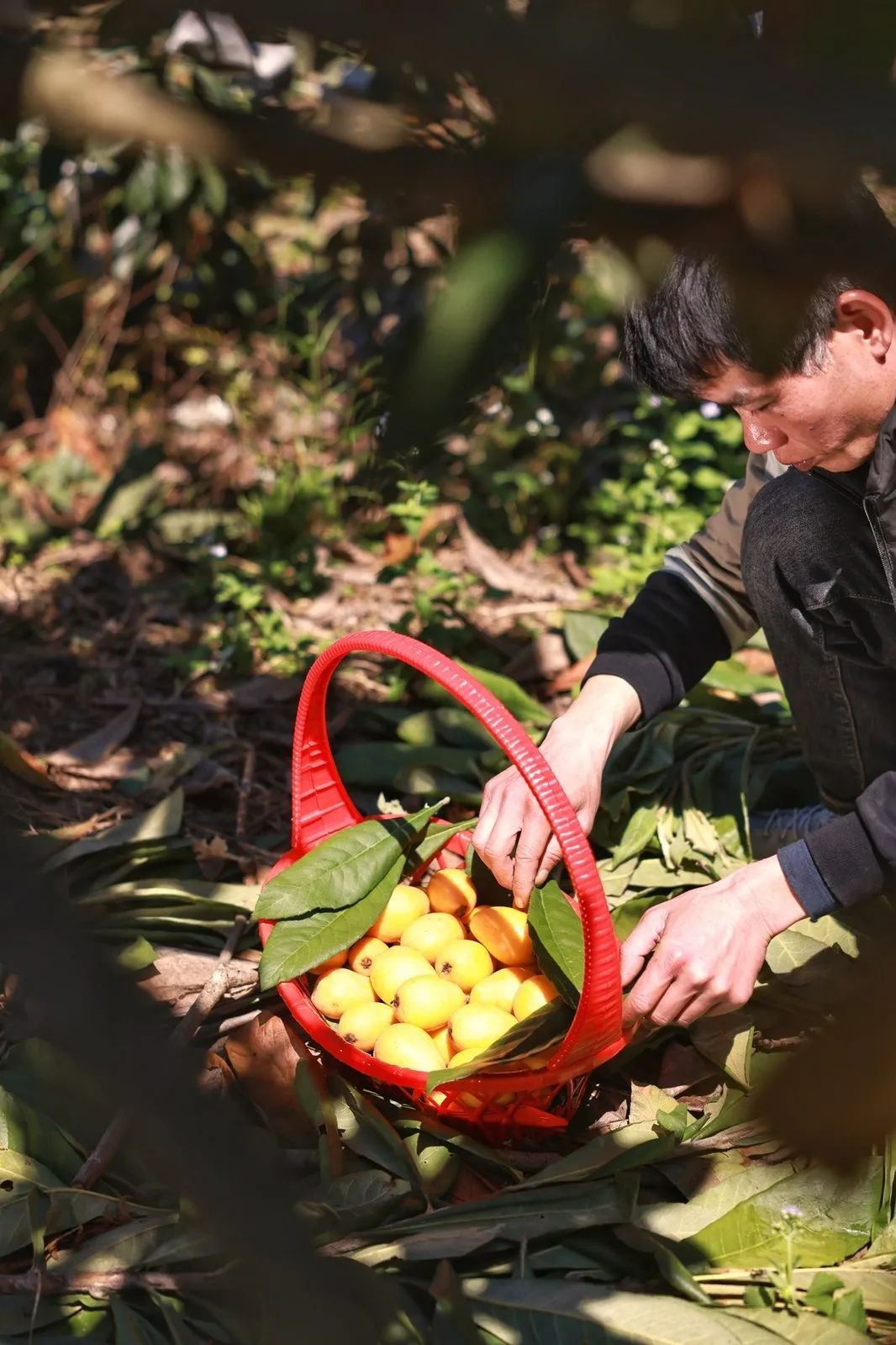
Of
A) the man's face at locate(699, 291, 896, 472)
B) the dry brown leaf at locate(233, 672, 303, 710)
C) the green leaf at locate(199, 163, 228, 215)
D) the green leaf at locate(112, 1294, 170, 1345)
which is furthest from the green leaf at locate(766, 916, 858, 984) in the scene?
the green leaf at locate(199, 163, 228, 215)

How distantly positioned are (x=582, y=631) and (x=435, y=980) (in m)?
1.19

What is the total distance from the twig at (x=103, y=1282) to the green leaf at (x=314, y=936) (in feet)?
1.09

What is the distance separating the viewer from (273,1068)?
5.75 feet

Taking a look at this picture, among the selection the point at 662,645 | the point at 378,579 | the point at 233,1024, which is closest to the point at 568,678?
the point at 378,579

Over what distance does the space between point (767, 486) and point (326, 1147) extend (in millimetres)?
1055

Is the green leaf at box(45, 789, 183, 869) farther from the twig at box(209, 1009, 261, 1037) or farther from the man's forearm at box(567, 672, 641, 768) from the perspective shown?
the man's forearm at box(567, 672, 641, 768)

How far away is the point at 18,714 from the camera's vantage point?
8.82 ft

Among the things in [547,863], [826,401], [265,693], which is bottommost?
[265,693]

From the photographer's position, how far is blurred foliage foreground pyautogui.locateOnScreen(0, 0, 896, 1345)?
29cm

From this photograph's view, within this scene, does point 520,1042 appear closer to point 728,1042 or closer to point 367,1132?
point 367,1132

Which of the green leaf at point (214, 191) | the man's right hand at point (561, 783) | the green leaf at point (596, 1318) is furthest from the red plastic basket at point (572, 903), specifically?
the green leaf at point (214, 191)

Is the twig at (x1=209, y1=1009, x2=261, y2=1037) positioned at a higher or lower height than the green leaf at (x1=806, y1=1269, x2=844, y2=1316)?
higher

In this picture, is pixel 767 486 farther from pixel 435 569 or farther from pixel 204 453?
pixel 204 453

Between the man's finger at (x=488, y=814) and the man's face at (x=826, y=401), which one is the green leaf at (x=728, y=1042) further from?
the man's face at (x=826, y=401)
